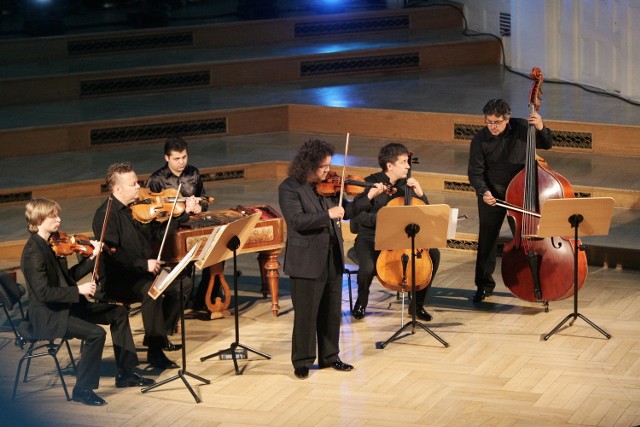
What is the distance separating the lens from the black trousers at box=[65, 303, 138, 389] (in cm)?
510

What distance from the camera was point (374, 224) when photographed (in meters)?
6.04

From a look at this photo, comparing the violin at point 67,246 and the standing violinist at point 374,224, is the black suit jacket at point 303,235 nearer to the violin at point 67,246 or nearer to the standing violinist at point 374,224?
the standing violinist at point 374,224

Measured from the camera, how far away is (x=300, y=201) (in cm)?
526

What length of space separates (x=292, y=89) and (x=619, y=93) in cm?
314

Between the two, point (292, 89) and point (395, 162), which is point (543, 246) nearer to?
point (395, 162)

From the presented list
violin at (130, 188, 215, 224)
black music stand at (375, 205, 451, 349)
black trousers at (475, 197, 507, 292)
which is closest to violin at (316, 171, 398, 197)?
black music stand at (375, 205, 451, 349)

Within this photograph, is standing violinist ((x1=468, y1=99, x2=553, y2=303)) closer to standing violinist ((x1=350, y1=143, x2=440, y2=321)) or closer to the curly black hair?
standing violinist ((x1=350, y1=143, x2=440, y2=321))

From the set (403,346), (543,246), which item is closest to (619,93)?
(543,246)

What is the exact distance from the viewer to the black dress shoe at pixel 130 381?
17.5ft

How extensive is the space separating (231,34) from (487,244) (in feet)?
18.8

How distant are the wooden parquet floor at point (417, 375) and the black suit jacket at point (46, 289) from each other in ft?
1.09

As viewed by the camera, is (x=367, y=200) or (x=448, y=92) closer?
(x=367, y=200)

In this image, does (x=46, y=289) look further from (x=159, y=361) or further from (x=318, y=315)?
(x=318, y=315)

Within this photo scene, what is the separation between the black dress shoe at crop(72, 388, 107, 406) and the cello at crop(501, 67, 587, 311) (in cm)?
246
